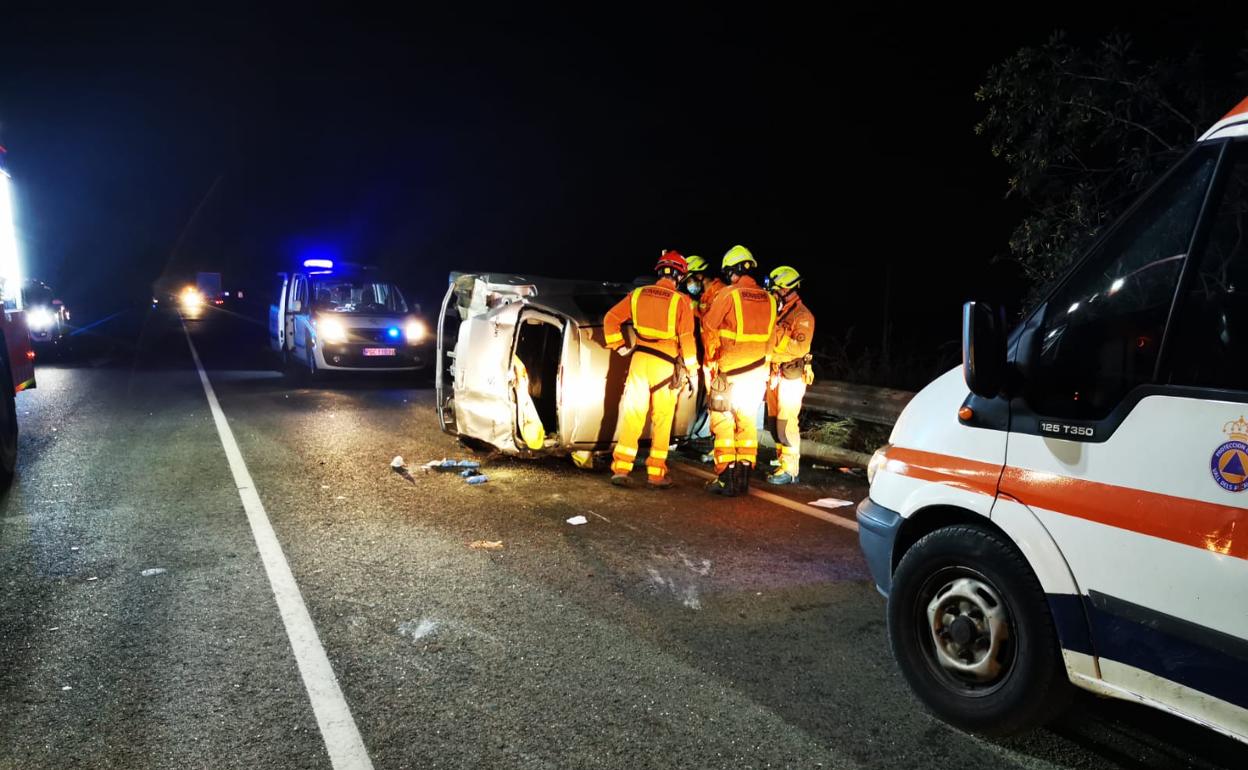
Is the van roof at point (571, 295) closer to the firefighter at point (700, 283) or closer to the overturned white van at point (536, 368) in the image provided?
the overturned white van at point (536, 368)

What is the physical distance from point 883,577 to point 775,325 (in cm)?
375

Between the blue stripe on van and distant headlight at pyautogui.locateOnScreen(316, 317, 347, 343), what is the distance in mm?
12871

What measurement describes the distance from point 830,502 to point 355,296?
10868 millimetres

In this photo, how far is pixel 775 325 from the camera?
706cm

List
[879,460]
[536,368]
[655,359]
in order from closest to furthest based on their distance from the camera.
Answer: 1. [879,460]
2. [655,359]
3. [536,368]

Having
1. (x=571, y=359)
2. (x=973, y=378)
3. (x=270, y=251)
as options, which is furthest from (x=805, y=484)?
(x=270, y=251)

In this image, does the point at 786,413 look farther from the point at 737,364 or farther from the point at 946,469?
the point at 946,469

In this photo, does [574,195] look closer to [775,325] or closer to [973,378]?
[775,325]

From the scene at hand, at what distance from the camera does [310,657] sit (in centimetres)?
370

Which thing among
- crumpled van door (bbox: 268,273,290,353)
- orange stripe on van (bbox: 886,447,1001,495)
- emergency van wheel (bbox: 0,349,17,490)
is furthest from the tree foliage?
crumpled van door (bbox: 268,273,290,353)

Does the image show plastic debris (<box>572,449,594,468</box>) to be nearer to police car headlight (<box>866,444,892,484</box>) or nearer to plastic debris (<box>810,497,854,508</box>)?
plastic debris (<box>810,497,854,508</box>)

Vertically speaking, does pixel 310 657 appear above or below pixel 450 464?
below

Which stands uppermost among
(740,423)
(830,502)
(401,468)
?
(740,423)

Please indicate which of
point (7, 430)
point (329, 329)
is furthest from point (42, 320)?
point (7, 430)
